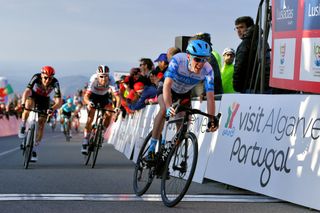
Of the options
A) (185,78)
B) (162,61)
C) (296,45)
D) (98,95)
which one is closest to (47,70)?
(98,95)

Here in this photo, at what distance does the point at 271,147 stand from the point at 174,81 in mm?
1468

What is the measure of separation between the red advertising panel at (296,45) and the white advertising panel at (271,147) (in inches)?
23.4

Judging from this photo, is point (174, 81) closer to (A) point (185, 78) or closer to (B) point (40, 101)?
(A) point (185, 78)

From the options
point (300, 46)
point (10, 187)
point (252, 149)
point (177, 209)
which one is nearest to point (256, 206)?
point (177, 209)

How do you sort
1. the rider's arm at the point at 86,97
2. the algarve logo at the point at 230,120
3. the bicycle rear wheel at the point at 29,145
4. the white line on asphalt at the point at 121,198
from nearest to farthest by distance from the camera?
the white line on asphalt at the point at 121,198, the algarve logo at the point at 230,120, the bicycle rear wheel at the point at 29,145, the rider's arm at the point at 86,97

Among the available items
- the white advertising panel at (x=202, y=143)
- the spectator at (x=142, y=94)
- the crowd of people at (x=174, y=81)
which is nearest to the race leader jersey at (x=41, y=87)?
the crowd of people at (x=174, y=81)

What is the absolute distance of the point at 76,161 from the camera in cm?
1576

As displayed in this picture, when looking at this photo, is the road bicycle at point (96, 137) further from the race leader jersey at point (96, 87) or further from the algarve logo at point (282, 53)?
the algarve logo at point (282, 53)

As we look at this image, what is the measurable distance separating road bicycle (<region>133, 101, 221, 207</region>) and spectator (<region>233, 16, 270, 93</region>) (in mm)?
3079

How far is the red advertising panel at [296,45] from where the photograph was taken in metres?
9.29

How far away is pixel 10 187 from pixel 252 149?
326 cm

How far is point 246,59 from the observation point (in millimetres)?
11758

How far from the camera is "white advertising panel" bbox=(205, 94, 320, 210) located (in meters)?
7.95

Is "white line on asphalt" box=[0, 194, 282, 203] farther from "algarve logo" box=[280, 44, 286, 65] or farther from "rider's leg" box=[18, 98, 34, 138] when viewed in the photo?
"rider's leg" box=[18, 98, 34, 138]
